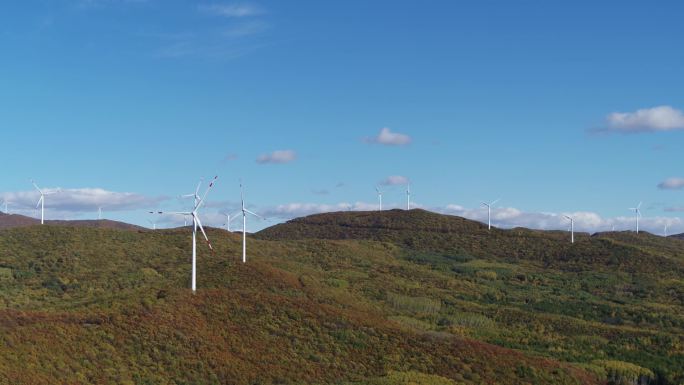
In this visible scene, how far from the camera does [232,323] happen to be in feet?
197

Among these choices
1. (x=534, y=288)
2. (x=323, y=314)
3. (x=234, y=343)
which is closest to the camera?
(x=234, y=343)

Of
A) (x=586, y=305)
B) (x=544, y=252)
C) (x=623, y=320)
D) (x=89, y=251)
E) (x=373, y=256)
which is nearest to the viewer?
(x=623, y=320)

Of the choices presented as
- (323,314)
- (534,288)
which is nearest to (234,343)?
(323,314)

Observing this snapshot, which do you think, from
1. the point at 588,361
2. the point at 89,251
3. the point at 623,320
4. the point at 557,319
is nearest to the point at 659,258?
the point at 623,320

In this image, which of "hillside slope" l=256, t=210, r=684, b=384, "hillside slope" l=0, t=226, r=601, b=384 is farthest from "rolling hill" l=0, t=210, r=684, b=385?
"hillside slope" l=256, t=210, r=684, b=384

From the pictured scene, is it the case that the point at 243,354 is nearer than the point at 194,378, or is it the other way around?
the point at 194,378

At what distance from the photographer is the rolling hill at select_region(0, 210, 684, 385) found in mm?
50344

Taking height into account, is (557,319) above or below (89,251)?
below

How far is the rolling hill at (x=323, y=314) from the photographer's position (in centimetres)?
5034

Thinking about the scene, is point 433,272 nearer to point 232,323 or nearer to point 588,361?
point 588,361

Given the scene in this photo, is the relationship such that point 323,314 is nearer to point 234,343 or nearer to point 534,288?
point 234,343

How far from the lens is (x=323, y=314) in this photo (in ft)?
212

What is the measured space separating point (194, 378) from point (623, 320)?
6563cm

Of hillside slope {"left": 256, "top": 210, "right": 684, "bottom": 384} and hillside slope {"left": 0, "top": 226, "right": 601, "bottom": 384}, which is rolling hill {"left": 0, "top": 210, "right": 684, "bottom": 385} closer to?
hillside slope {"left": 0, "top": 226, "right": 601, "bottom": 384}
